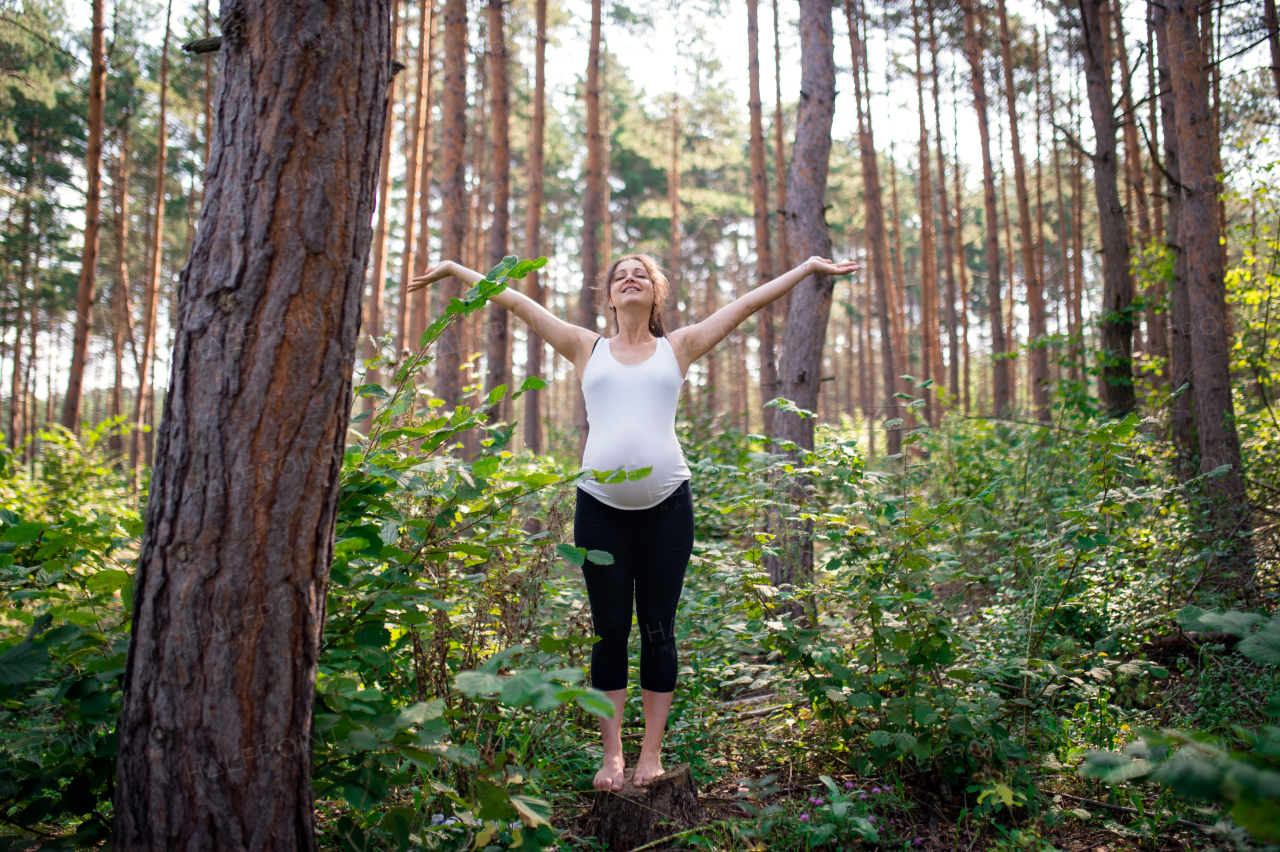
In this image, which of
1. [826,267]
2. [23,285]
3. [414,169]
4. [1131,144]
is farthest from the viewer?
Answer: [23,285]

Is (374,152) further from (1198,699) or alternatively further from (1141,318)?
(1141,318)

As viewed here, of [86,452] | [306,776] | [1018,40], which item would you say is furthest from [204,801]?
[1018,40]

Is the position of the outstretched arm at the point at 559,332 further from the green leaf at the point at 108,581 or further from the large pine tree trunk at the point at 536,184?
the large pine tree trunk at the point at 536,184

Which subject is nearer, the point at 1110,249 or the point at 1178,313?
the point at 1178,313

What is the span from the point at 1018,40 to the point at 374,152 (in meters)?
15.8

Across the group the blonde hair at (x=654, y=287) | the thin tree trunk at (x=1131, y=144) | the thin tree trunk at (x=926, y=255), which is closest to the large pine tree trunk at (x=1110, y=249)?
the thin tree trunk at (x=1131, y=144)

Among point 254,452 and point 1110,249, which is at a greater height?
point 1110,249

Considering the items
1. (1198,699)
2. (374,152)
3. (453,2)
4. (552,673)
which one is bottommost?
(1198,699)

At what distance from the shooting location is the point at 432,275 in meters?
2.47

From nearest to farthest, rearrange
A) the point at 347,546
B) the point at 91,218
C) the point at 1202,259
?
1. the point at 347,546
2. the point at 1202,259
3. the point at 91,218

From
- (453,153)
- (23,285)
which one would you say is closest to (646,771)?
(453,153)

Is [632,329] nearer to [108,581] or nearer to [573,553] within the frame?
[573,553]

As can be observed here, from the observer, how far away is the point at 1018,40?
13.4m

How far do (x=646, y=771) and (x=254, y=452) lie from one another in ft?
5.48
